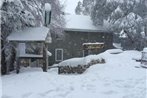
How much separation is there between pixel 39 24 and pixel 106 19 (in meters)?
17.1

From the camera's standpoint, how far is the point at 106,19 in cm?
3306

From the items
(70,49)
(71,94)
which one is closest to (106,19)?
(70,49)

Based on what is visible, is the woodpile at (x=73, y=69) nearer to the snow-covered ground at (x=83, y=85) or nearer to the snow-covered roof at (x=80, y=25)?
the snow-covered ground at (x=83, y=85)

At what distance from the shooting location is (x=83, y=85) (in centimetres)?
1048

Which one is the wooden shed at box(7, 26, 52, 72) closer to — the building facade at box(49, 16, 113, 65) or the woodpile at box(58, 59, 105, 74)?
the woodpile at box(58, 59, 105, 74)

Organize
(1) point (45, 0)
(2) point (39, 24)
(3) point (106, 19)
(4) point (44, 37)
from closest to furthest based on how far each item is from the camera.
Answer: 1. (4) point (44, 37)
2. (2) point (39, 24)
3. (1) point (45, 0)
4. (3) point (106, 19)

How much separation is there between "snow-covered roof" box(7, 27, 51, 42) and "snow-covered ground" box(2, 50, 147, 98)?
1.72 metres

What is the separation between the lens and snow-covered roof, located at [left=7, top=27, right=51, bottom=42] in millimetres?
13445

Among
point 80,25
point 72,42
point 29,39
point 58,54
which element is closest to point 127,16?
point 80,25

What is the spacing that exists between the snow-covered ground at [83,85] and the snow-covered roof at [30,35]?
1.72m

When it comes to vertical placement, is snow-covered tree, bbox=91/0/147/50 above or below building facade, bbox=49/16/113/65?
above

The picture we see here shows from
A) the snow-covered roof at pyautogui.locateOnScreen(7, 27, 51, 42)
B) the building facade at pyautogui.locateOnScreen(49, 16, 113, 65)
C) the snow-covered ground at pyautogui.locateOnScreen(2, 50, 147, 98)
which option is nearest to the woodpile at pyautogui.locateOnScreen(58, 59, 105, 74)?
the snow-covered roof at pyautogui.locateOnScreen(7, 27, 51, 42)

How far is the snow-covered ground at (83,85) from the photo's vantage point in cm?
952

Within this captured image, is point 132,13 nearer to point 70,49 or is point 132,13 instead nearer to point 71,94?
point 70,49
